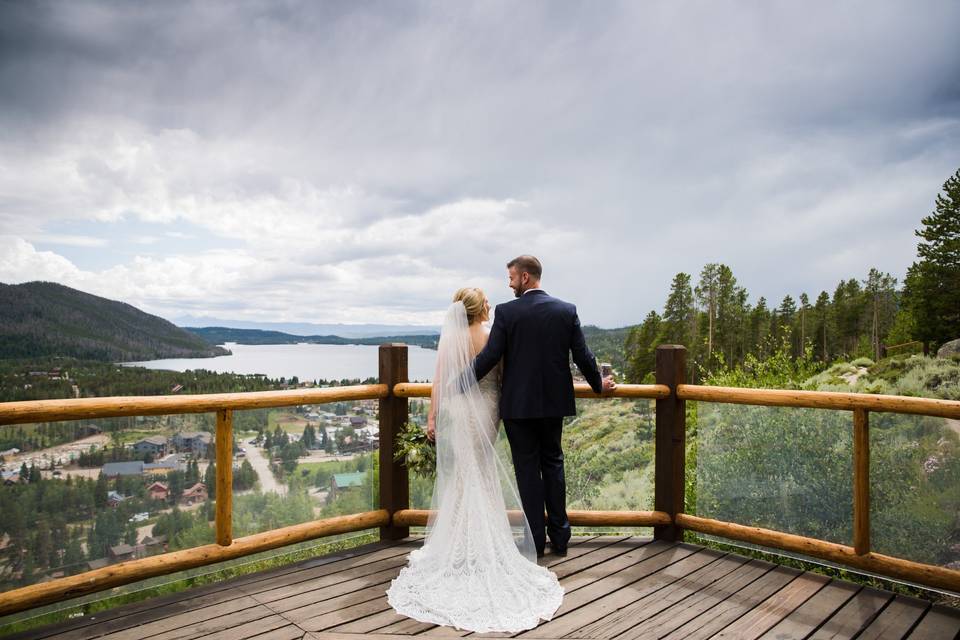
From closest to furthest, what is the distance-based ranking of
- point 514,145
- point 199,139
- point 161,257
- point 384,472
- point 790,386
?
point 384,472 < point 790,386 < point 199,139 < point 514,145 < point 161,257

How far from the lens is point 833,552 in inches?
144

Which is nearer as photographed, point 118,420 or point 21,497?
point 21,497

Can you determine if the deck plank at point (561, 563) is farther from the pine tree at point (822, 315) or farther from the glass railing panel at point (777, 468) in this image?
the pine tree at point (822, 315)

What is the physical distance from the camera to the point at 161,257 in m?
57.9

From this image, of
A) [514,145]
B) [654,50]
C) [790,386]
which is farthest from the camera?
[514,145]

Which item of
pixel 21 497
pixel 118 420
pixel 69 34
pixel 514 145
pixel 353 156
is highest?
pixel 353 156

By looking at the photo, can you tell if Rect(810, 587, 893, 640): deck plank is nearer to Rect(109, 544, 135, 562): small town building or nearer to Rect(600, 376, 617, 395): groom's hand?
Rect(600, 376, 617, 395): groom's hand

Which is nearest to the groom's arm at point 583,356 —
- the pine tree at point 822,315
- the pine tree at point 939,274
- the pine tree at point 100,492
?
the pine tree at point 100,492

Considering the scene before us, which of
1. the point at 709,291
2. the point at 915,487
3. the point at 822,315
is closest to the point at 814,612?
the point at 915,487

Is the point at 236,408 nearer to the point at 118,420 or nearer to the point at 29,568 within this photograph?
the point at 118,420

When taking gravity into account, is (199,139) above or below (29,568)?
above

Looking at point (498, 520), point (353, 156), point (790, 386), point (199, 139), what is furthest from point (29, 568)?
point (353, 156)

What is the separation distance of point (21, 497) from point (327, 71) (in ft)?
39.3

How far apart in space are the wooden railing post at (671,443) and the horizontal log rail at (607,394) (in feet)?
0.30
